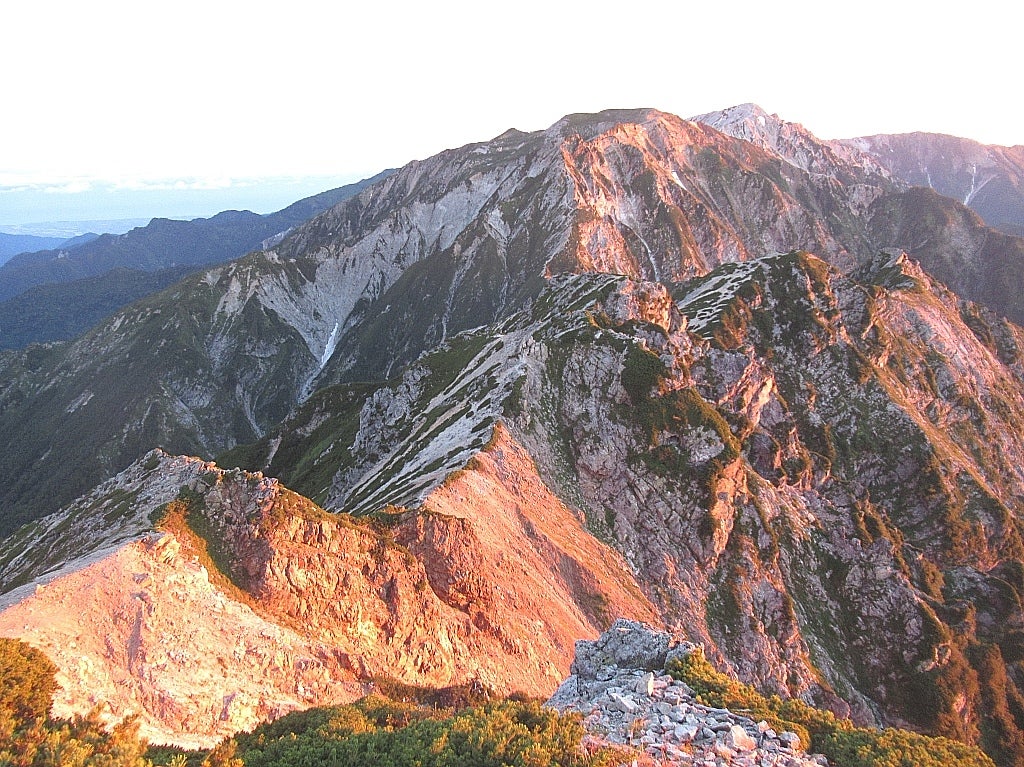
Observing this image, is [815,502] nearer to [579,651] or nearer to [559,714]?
[579,651]

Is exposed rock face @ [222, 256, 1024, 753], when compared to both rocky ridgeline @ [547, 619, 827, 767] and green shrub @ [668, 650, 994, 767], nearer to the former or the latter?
rocky ridgeline @ [547, 619, 827, 767]

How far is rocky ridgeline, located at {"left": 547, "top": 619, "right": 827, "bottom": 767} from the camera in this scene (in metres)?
17.3

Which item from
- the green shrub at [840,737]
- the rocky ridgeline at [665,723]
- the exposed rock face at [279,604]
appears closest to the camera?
the rocky ridgeline at [665,723]

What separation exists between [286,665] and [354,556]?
823 cm

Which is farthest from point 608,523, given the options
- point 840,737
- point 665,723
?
point 665,723

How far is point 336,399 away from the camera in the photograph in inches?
4783

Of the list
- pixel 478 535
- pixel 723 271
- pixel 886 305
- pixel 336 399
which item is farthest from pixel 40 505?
pixel 886 305

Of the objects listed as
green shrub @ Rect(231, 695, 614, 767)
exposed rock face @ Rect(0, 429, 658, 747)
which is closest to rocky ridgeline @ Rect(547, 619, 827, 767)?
green shrub @ Rect(231, 695, 614, 767)

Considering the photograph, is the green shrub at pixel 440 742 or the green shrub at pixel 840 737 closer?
the green shrub at pixel 440 742

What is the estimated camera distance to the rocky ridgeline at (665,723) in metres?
17.3

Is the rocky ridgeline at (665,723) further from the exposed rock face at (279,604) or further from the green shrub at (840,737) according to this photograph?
the exposed rock face at (279,604)

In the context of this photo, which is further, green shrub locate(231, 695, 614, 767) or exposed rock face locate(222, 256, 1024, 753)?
exposed rock face locate(222, 256, 1024, 753)

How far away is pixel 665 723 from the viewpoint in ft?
61.4

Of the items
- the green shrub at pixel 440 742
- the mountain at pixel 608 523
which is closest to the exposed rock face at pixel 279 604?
the mountain at pixel 608 523
